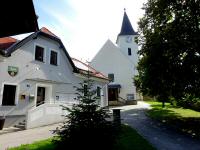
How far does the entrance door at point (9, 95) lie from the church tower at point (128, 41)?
38.8 metres

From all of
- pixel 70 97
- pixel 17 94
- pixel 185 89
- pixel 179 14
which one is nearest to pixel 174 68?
pixel 185 89

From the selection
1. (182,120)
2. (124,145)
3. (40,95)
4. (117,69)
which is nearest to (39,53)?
(40,95)

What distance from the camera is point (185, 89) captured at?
17.0 m

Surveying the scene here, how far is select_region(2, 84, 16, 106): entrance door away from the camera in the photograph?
15345 mm

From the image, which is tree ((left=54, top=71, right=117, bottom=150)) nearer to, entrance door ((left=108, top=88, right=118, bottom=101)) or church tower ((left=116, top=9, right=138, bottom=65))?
entrance door ((left=108, top=88, right=118, bottom=101))

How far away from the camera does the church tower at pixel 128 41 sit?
52531mm

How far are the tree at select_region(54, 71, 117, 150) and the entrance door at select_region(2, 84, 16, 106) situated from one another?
8.86m

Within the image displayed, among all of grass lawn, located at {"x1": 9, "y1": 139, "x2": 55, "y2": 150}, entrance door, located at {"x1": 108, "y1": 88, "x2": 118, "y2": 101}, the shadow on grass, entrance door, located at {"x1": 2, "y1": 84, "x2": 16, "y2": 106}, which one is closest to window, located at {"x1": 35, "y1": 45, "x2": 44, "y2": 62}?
entrance door, located at {"x1": 2, "y1": 84, "x2": 16, "y2": 106}

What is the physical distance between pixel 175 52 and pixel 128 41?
123 feet

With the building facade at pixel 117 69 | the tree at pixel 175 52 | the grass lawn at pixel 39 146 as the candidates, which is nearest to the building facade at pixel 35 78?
the tree at pixel 175 52

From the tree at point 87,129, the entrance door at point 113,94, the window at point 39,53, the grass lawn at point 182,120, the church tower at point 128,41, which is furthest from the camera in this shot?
the church tower at point 128,41

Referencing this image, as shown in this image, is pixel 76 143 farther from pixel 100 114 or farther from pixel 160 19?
pixel 160 19

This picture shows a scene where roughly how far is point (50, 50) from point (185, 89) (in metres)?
11.9

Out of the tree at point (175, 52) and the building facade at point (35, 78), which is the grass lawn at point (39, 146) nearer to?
the building facade at point (35, 78)
